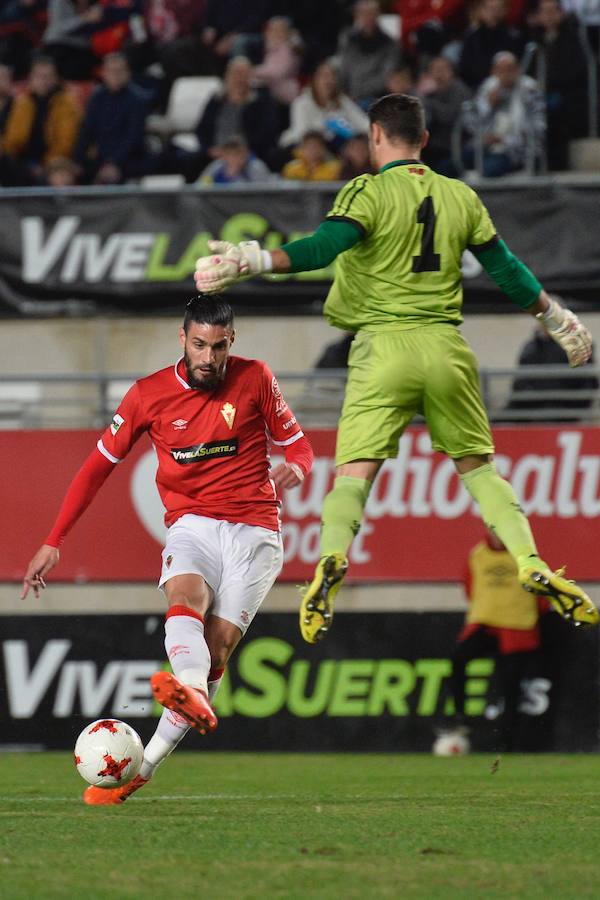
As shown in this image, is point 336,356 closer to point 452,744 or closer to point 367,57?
point 452,744

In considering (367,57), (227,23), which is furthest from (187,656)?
(227,23)

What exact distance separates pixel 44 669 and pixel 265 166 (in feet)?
17.8

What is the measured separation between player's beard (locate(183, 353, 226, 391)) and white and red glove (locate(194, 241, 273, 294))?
0.69 m

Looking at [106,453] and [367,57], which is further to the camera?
[367,57]

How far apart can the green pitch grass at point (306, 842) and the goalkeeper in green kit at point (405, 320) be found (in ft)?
3.61

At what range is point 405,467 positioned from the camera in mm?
13500

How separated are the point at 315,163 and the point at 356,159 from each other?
547 millimetres

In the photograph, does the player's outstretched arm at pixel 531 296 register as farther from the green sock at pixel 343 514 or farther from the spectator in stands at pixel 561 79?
the spectator in stands at pixel 561 79

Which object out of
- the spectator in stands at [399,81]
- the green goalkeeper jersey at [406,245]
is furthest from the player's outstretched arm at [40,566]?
the spectator in stands at [399,81]

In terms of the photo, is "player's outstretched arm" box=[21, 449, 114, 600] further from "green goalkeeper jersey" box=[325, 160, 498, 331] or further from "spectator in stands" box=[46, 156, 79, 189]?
"spectator in stands" box=[46, 156, 79, 189]

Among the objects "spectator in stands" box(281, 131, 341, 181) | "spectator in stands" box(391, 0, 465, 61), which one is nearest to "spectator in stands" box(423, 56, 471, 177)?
"spectator in stands" box(281, 131, 341, 181)

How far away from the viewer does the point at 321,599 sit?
691 centimetres

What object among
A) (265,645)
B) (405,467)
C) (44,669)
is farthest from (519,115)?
(44,669)

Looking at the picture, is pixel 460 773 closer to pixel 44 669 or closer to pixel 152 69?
pixel 44 669
